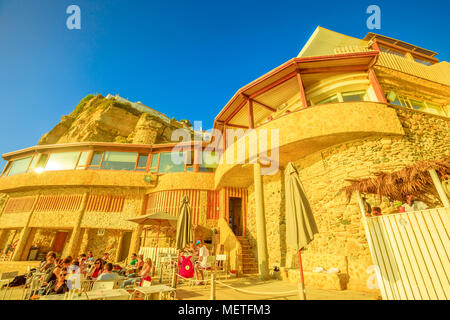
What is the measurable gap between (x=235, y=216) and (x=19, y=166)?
20441 mm

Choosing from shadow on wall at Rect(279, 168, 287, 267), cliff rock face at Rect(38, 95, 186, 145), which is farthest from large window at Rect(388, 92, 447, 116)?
cliff rock face at Rect(38, 95, 186, 145)

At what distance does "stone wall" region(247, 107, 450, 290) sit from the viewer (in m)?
7.00

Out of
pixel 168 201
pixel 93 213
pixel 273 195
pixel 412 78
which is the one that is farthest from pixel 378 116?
pixel 93 213

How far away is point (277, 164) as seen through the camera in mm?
10656

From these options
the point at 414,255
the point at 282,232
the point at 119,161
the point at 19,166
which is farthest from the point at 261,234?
→ the point at 19,166

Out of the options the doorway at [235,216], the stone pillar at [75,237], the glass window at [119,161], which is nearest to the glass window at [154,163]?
the glass window at [119,161]

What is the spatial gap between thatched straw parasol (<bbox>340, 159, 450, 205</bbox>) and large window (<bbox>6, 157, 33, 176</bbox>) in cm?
2495

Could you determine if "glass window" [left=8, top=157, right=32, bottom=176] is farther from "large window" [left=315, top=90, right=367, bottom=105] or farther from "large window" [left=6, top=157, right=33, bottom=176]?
"large window" [left=315, top=90, right=367, bottom=105]

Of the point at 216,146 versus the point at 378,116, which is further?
the point at 216,146

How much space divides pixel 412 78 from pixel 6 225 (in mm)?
30874

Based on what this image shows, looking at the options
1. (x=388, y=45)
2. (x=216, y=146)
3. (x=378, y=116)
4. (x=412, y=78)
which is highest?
(x=388, y=45)
